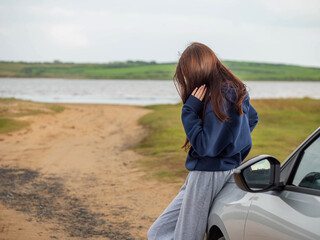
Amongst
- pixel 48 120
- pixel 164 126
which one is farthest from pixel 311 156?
pixel 48 120

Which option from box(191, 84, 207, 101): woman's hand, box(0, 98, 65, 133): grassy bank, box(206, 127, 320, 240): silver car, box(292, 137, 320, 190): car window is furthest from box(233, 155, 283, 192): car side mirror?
box(0, 98, 65, 133): grassy bank

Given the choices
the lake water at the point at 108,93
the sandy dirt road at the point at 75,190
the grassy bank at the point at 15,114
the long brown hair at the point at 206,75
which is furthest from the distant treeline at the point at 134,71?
the long brown hair at the point at 206,75

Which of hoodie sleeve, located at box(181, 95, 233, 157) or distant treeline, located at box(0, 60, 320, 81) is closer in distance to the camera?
hoodie sleeve, located at box(181, 95, 233, 157)

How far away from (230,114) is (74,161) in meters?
9.50

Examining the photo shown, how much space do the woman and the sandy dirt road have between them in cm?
316

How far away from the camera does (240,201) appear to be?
2.81 metres

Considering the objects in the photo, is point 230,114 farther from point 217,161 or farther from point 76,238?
point 76,238

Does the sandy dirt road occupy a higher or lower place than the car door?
lower

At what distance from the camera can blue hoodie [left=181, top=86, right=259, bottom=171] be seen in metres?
2.81

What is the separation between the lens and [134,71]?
15000cm

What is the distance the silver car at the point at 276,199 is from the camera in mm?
2127

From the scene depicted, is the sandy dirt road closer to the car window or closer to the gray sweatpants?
the gray sweatpants

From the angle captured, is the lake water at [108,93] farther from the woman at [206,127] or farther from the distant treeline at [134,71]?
A: the distant treeline at [134,71]

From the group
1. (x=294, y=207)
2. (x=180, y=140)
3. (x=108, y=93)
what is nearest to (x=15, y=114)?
(x=180, y=140)
